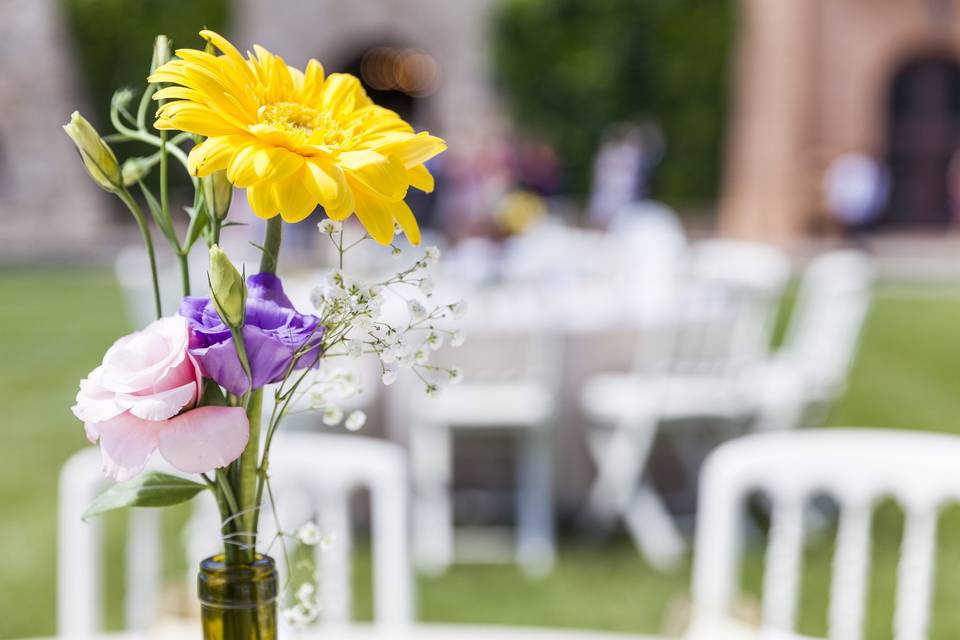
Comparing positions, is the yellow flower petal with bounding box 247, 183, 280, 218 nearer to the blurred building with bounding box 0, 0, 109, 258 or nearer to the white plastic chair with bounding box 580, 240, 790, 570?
the white plastic chair with bounding box 580, 240, 790, 570

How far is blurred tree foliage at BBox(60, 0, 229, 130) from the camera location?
50.1 ft

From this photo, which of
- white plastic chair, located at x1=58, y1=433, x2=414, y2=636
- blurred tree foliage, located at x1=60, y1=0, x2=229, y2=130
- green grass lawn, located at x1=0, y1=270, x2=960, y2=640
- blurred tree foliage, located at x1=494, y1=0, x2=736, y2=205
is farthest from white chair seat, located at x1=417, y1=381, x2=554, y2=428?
blurred tree foliage, located at x1=60, y1=0, x2=229, y2=130

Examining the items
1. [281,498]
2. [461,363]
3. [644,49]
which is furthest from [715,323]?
[644,49]

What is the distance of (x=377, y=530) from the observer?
1901 millimetres

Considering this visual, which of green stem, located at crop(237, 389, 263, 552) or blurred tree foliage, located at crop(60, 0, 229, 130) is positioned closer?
green stem, located at crop(237, 389, 263, 552)

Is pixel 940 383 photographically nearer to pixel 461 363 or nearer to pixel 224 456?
pixel 461 363

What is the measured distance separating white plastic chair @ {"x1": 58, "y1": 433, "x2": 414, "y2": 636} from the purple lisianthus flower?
0.96 meters

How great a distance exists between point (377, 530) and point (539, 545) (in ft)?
7.13

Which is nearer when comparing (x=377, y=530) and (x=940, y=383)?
(x=377, y=530)

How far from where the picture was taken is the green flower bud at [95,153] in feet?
2.59

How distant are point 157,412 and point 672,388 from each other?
3482 millimetres

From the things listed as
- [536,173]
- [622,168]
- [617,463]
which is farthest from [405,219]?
[622,168]

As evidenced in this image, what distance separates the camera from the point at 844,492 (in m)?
1.92

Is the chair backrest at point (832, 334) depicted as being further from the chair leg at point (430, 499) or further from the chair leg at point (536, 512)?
the chair leg at point (430, 499)
